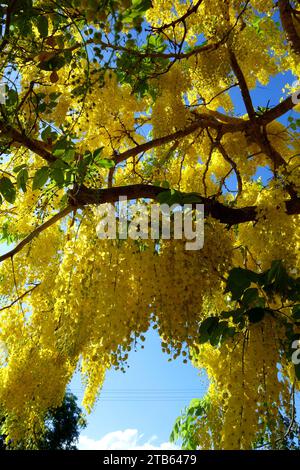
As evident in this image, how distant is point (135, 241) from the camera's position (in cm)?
241

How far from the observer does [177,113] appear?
12.2 ft

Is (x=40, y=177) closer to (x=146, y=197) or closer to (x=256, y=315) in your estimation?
(x=146, y=197)

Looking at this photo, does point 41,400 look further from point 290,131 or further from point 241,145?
point 290,131

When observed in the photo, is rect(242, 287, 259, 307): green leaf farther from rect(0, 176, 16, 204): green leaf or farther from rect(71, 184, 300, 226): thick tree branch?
rect(0, 176, 16, 204): green leaf

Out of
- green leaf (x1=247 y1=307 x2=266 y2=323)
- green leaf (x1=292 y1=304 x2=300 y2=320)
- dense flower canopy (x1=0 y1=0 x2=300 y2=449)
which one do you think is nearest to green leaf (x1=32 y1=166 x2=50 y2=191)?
dense flower canopy (x1=0 y1=0 x2=300 y2=449)

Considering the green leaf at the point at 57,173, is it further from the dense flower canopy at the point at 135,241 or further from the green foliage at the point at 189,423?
the green foliage at the point at 189,423

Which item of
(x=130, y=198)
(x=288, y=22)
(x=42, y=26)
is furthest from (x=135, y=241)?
(x=288, y=22)

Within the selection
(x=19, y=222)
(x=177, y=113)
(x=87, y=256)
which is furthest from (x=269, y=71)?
(x=87, y=256)

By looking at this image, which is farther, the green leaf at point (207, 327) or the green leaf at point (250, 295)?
the green leaf at point (207, 327)

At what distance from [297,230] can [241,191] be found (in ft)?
2.58

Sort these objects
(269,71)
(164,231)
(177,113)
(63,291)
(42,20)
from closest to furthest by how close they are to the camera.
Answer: (42,20) < (164,231) < (63,291) < (177,113) < (269,71)

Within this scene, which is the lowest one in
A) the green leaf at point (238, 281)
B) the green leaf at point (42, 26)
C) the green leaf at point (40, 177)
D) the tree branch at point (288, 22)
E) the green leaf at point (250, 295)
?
the green leaf at point (250, 295)

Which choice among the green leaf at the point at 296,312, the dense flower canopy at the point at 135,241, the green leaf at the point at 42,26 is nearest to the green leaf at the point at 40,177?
the dense flower canopy at the point at 135,241

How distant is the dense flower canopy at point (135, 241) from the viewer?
2195mm
